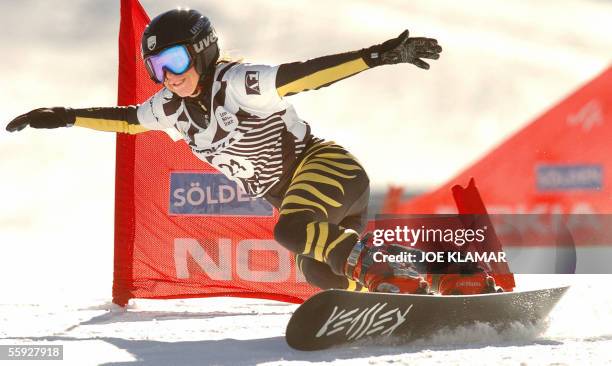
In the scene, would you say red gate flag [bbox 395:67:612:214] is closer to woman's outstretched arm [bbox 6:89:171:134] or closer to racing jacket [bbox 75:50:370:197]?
racing jacket [bbox 75:50:370:197]

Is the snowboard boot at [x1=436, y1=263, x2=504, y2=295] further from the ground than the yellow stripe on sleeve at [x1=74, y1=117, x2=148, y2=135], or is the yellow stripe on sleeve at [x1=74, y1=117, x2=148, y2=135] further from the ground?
the yellow stripe on sleeve at [x1=74, y1=117, x2=148, y2=135]

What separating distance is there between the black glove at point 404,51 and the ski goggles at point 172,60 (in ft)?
3.10

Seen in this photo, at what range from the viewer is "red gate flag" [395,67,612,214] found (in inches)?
249

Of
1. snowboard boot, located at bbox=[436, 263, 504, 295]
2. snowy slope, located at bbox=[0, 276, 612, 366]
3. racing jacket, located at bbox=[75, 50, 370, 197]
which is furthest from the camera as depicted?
snowboard boot, located at bbox=[436, 263, 504, 295]

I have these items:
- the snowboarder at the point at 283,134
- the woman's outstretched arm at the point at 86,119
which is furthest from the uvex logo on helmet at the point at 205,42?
the woman's outstretched arm at the point at 86,119

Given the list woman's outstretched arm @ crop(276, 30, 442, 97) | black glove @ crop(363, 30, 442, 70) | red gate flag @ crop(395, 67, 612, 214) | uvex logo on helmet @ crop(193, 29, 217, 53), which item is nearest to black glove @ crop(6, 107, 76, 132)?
uvex logo on helmet @ crop(193, 29, 217, 53)

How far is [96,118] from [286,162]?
1227 millimetres

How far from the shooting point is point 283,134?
4492 millimetres

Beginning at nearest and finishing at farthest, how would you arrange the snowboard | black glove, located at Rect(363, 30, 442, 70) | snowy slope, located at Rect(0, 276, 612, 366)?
snowy slope, located at Rect(0, 276, 612, 366)
the snowboard
black glove, located at Rect(363, 30, 442, 70)

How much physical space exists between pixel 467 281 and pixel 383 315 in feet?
3.52

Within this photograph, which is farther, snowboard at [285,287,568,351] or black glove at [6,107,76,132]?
black glove at [6,107,76,132]

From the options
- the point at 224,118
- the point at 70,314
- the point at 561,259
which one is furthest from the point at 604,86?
the point at 70,314

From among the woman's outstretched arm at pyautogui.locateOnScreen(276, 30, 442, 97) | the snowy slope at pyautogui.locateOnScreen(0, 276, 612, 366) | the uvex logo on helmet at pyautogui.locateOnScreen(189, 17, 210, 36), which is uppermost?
the uvex logo on helmet at pyautogui.locateOnScreen(189, 17, 210, 36)

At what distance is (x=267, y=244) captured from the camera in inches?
248
